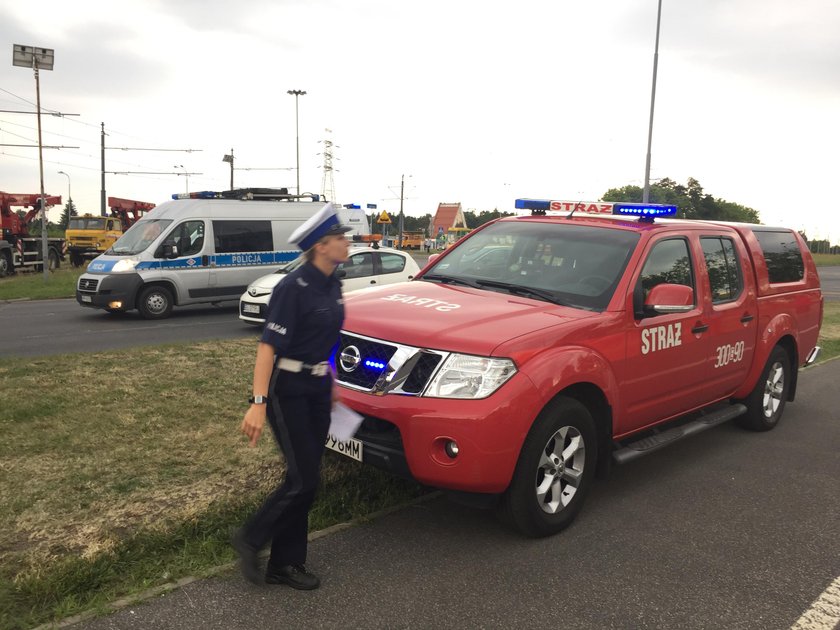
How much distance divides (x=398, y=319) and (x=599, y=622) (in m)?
1.87

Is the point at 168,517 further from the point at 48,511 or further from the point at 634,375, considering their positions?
the point at 634,375

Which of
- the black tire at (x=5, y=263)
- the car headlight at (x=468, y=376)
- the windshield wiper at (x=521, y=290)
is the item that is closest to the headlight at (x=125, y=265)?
the windshield wiper at (x=521, y=290)


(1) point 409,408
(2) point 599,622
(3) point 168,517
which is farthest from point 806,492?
(3) point 168,517

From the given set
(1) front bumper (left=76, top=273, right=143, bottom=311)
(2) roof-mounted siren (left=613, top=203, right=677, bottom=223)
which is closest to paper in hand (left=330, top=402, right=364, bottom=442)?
(2) roof-mounted siren (left=613, top=203, right=677, bottom=223)

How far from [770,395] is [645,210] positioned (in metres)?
2.54

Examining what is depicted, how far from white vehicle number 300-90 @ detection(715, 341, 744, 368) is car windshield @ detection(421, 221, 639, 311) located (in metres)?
1.27

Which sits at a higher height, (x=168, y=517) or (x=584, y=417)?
(x=584, y=417)

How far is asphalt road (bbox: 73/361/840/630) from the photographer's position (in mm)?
3102

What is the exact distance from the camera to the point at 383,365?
3.84 meters

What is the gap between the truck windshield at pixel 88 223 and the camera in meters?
31.0

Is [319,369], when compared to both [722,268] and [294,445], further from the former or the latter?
[722,268]

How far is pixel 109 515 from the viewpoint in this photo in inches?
150

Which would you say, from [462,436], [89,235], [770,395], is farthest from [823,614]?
[89,235]

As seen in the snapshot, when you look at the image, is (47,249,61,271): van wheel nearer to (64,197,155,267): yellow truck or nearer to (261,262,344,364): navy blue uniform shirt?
(64,197,155,267): yellow truck
